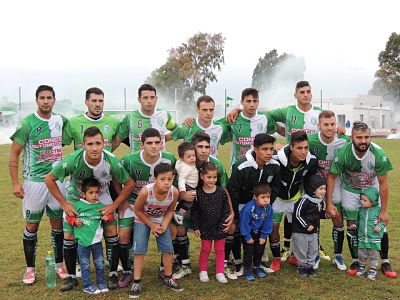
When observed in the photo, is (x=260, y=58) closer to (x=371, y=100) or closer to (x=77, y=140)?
(x=371, y=100)

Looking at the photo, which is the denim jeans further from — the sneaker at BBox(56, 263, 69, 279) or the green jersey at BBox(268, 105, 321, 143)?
the green jersey at BBox(268, 105, 321, 143)

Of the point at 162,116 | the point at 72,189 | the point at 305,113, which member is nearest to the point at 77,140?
the point at 72,189

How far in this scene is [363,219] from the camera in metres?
5.04

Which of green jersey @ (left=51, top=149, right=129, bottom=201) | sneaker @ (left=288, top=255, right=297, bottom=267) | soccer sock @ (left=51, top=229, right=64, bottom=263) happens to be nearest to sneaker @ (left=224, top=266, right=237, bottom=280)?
sneaker @ (left=288, top=255, right=297, bottom=267)

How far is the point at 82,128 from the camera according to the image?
5129mm

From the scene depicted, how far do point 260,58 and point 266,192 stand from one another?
64290 millimetres

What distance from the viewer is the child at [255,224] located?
4.83 m

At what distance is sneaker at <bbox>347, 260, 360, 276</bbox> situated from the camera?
16.7 ft

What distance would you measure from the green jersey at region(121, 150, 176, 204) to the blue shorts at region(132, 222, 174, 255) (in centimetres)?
39

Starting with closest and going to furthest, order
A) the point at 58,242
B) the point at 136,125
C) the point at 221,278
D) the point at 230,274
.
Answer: the point at 221,278 < the point at 230,274 < the point at 58,242 < the point at 136,125

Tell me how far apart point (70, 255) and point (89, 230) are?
17.2 inches

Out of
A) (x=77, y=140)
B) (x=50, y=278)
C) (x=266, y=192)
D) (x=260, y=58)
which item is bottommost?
(x=50, y=278)

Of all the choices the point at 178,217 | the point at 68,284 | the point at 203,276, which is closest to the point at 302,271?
the point at 203,276

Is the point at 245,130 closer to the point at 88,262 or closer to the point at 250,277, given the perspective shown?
the point at 250,277
